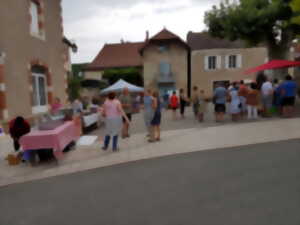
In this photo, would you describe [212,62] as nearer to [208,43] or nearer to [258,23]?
[208,43]

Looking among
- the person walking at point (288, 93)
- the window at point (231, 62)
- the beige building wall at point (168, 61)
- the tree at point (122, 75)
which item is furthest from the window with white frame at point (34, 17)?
the window at point (231, 62)

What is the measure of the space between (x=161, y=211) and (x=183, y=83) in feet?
74.1

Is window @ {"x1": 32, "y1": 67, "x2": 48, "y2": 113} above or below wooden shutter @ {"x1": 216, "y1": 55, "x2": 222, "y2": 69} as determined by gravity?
below

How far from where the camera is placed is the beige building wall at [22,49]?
8.67 m

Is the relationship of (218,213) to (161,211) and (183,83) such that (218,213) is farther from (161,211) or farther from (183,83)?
(183,83)

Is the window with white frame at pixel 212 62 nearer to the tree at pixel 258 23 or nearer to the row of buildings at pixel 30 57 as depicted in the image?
the tree at pixel 258 23

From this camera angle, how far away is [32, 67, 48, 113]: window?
1068 centimetres

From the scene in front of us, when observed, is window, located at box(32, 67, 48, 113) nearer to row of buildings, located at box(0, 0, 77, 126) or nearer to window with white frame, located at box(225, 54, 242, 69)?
row of buildings, located at box(0, 0, 77, 126)

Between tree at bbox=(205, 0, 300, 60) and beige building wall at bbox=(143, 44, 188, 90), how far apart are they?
18.1 feet

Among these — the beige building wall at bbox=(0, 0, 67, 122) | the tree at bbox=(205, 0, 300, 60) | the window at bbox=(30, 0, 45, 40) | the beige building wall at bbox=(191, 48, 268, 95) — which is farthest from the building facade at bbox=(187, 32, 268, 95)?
the window at bbox=(30, 0, 45, 40)

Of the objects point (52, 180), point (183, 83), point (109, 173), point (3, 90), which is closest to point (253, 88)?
point (109, 173)

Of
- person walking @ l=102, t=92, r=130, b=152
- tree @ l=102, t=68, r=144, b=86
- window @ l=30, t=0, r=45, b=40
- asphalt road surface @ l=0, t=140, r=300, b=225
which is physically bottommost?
asphalt road surface @ l=0, t=140, r=300, b=225

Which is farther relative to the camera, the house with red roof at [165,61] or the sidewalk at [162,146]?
the house with red roof at [165,61]

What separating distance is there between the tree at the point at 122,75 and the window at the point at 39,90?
52.6ft
